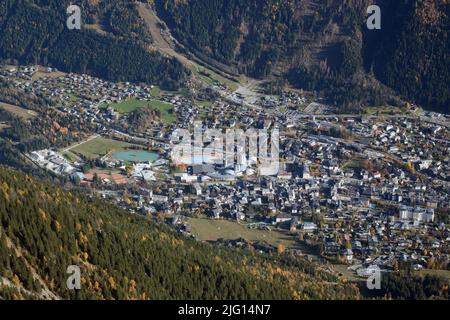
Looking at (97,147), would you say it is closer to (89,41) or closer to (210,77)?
(210,77)

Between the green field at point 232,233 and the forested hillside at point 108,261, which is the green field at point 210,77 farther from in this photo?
the forested hillside at point 108,261

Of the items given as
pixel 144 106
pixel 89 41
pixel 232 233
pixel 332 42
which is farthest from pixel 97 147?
pixel 332 42

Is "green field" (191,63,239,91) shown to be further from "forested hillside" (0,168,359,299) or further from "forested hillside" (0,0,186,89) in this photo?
"forested hillside" (0,168,359,299)

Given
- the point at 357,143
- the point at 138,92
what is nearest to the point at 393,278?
the point at 357,143
